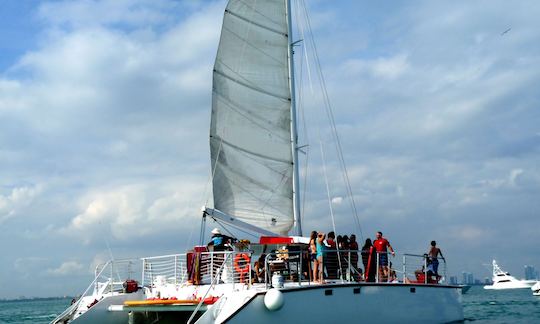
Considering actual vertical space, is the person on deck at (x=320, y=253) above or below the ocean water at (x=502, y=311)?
above

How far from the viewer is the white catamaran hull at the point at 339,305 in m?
14.7

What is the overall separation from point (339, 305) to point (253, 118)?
820cm

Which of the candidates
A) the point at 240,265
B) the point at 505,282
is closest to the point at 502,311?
the point at 240,265

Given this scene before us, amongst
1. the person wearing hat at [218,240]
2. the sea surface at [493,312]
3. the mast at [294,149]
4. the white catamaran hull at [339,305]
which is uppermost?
the mast at [294,149]

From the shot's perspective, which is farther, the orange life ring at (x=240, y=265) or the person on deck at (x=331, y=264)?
the person on deck at (x=331, y=264)

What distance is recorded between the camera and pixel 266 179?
72.0 feet

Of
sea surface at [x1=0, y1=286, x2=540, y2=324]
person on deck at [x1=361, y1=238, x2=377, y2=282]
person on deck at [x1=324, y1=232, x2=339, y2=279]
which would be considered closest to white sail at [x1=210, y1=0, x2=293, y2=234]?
person on deck at [x1=361, y1=238, x2=377, y2=282]

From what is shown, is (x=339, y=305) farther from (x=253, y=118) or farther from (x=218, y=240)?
(x=253, y=118)

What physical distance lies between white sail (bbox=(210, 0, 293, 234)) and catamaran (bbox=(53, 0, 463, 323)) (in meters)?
0.03

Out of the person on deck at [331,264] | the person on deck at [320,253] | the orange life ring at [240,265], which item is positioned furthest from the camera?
the person on deck at [331,264]

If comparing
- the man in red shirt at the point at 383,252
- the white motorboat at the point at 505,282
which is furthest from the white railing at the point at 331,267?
the white motorboat at the point at 505,282

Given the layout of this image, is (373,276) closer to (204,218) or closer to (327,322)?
(327,322)

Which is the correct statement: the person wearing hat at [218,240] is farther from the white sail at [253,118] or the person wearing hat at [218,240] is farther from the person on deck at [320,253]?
the person on deck at [320,253]

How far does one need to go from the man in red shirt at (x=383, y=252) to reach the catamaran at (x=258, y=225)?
164mm
